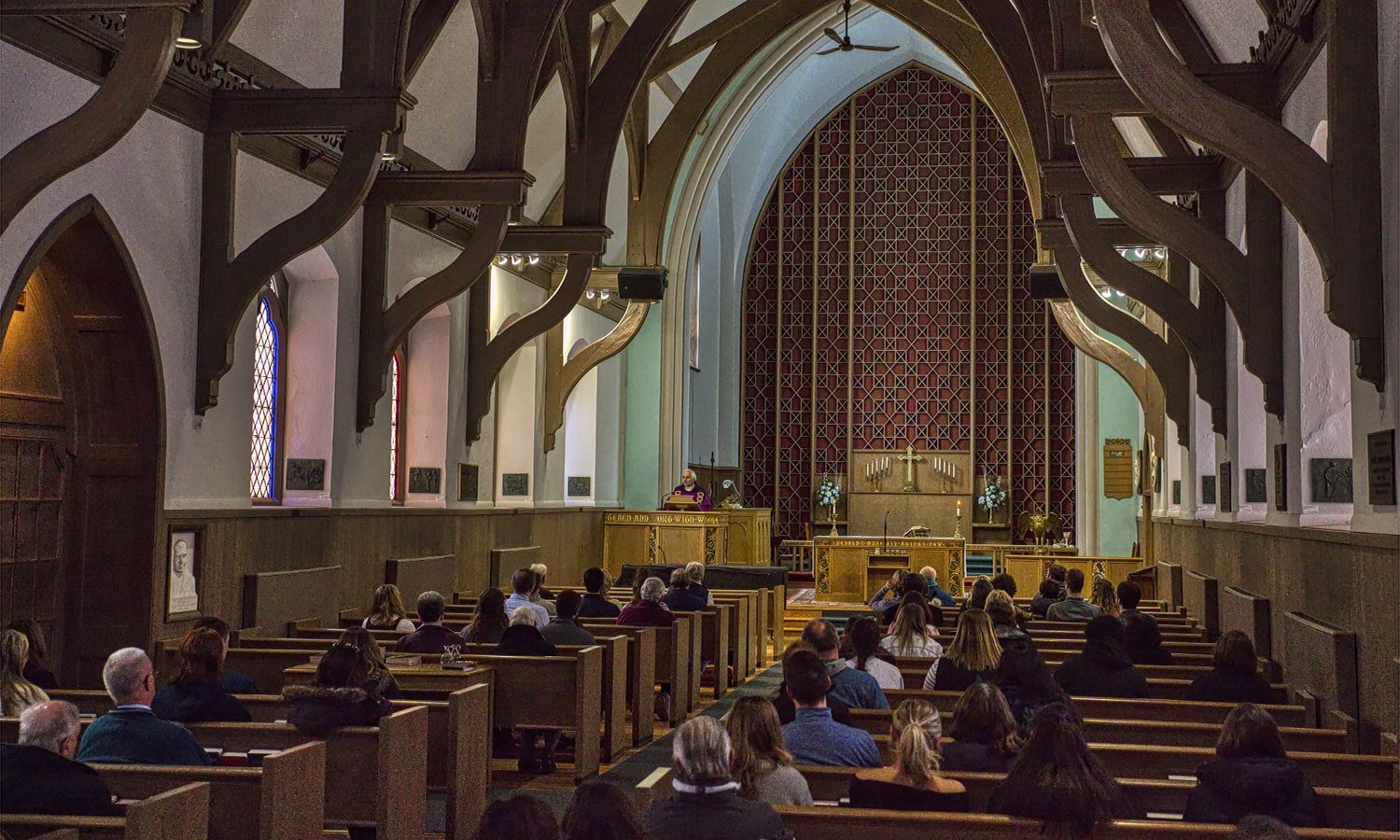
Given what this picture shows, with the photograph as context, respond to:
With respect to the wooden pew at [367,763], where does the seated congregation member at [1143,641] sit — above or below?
above

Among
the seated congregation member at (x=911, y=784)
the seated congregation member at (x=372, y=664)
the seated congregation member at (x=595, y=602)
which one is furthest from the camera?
the seated congregation member at (x=595, y=602)

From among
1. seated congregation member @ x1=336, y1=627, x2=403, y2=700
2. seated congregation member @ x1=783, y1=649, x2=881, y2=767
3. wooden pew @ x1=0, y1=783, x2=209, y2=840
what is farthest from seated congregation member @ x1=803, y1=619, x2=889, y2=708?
wooden pew @ x1=0, y1=783, x2=209, y2=840

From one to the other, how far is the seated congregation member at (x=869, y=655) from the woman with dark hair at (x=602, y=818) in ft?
11.0

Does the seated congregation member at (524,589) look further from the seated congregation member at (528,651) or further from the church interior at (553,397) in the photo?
the seated congregation member at (528,651)

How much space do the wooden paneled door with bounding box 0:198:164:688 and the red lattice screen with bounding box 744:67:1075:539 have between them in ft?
48.1

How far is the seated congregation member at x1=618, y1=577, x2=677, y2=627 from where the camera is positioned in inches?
345

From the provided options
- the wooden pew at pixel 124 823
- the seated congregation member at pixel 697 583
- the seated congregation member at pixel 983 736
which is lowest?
the wooden pew at pixel 124 823

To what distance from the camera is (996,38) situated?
10.1 m

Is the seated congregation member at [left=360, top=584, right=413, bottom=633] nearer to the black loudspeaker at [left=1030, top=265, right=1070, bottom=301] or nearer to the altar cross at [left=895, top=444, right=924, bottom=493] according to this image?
the black loudspeaker at [left=1030, top=265, right=1070, bottom=301]

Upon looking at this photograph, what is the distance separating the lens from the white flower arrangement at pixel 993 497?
20719 mm

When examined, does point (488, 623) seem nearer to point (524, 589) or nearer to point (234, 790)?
point (524, 589)

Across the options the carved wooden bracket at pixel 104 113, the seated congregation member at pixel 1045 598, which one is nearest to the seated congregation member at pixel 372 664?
the carved wooden bracket at pixel 104 113

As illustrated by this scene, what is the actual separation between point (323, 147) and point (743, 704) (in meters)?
6.92

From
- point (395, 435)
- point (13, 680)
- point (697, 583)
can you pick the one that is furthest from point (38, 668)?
point (395, 435)
